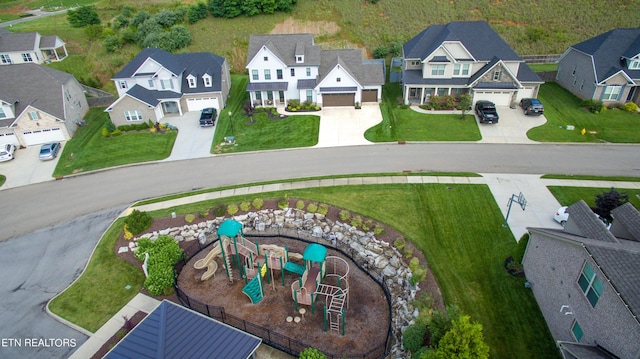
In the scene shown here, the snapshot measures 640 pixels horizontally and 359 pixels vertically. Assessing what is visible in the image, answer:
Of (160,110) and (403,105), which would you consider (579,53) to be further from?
(160,110)

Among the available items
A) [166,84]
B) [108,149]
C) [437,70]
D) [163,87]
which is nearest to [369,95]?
[437,70]

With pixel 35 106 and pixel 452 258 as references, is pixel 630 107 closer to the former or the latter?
pixel 452 258

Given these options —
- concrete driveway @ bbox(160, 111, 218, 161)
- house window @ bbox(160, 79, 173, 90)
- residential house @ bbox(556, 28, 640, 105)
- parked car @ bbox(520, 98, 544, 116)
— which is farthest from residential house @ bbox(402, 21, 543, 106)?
house window @ bbox(160, 79, 173, 90)

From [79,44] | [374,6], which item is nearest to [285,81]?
[374,6]

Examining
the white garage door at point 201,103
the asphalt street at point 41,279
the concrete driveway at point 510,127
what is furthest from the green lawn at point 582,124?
the asphalt street at point 41,279

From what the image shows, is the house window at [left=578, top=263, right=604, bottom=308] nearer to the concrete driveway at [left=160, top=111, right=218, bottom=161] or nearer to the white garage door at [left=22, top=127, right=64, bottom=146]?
the concrete driveway at [left=160, top=111, right=218, bottom=161]

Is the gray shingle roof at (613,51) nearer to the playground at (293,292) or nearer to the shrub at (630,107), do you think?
the shrub at (630,107)
